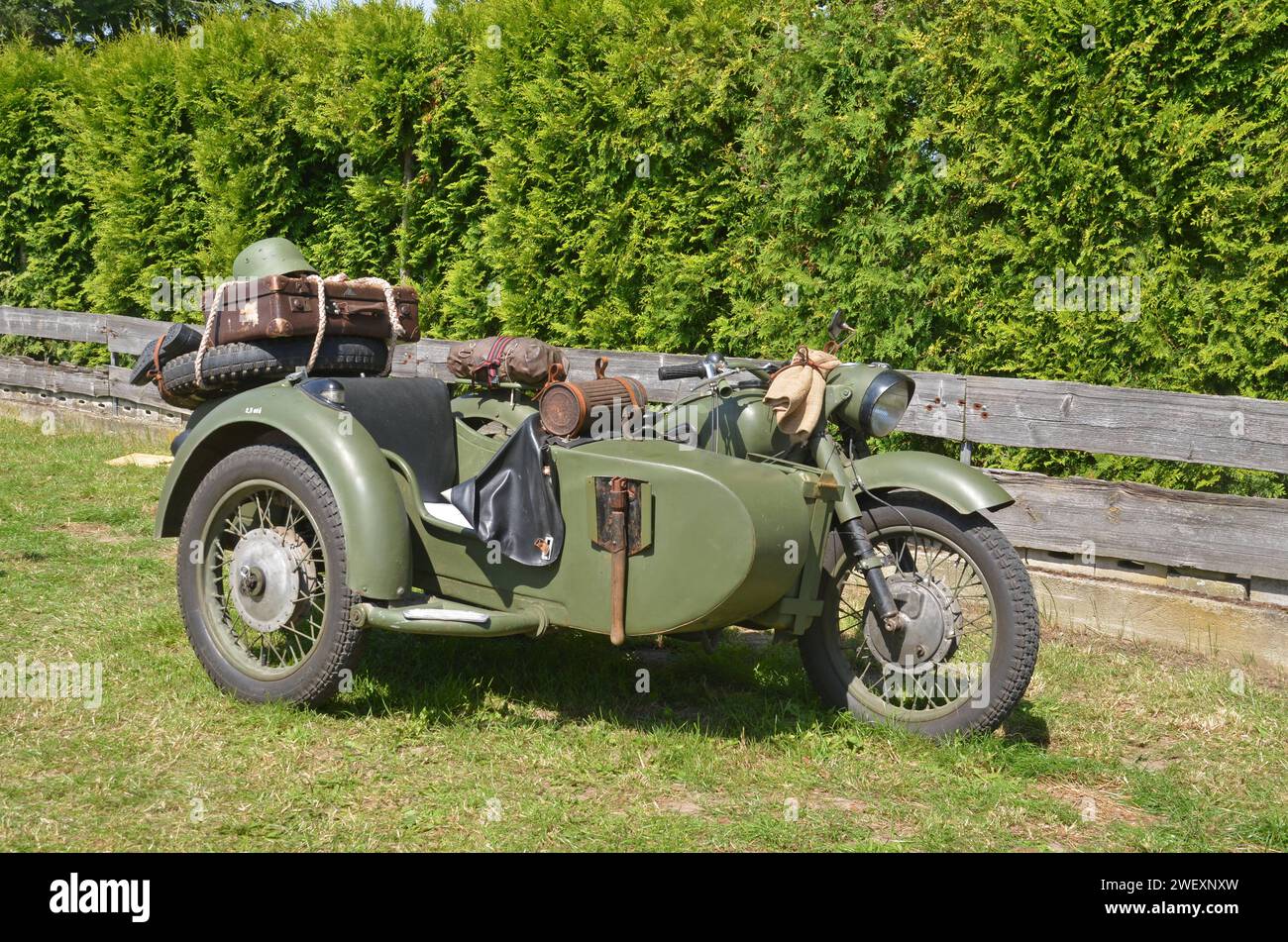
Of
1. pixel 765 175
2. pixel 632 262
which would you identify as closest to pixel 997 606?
pixel 765 175

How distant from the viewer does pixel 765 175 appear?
6.98 meters

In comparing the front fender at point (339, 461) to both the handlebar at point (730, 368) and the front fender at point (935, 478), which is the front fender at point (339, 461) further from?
the front fender at point (935, 478)

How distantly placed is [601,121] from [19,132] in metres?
7.87

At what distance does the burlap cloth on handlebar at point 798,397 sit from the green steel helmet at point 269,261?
6.26 feet

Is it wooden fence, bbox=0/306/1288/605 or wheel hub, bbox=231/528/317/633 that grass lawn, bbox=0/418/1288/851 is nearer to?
wheel hub, bbox=231/528/317/633

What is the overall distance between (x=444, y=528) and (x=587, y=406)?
67 cm

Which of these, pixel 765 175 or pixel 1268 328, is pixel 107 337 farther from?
pixel 1268 328

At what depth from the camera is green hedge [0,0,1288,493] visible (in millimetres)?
5785

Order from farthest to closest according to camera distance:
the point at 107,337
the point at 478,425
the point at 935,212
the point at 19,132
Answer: the point at 19,132, the point at 107,337, the point at 935,212, the point at 478,425
